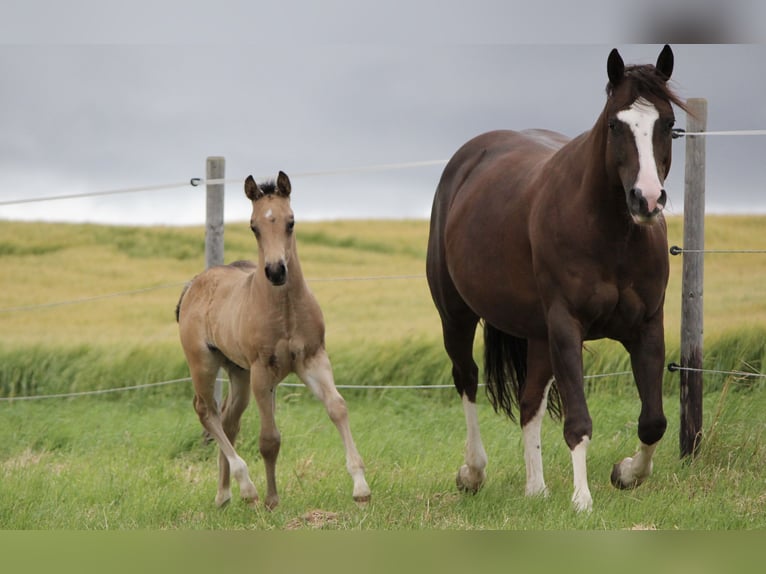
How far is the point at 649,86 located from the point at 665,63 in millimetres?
192

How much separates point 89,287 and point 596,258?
10657 millimetres

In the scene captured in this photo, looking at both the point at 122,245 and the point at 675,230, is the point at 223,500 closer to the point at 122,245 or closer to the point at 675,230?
the point at 675,230

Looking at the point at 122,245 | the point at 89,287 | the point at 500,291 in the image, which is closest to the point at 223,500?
the point at 500,291

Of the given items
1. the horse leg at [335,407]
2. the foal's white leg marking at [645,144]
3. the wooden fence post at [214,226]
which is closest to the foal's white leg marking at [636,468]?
the horse leg at [335,407]

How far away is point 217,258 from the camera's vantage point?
25.6 feet

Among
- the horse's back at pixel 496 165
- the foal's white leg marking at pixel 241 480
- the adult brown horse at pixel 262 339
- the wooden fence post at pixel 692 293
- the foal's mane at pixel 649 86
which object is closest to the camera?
the foal's mane at pixel 649 86

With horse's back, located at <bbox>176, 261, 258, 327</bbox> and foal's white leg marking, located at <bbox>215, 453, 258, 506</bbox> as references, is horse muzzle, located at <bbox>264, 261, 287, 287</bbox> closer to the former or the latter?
horse's back, located at <bbox>176, 261, 258, 327</bbox>

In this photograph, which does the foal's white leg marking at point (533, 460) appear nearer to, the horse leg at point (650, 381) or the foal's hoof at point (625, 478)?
the foal's hoof at point (625, 478)

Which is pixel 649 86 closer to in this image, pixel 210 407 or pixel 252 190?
pixel 252 190

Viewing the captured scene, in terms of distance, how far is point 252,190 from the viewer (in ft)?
17.3

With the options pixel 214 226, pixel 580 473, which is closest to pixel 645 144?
pixel 580 473

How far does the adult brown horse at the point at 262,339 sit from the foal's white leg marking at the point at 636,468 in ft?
4.50

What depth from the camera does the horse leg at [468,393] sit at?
237 inches

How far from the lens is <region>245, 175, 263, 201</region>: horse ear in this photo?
5243mm
